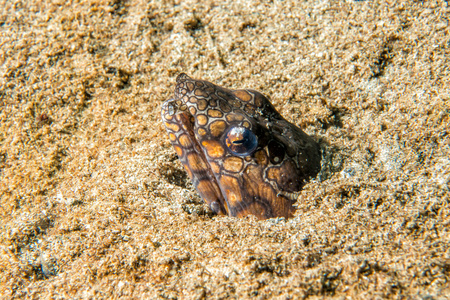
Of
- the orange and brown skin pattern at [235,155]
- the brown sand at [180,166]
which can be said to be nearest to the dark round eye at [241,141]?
the orange and brown skin pattern at [235,155]

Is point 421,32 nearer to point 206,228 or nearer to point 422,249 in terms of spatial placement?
point 422,249

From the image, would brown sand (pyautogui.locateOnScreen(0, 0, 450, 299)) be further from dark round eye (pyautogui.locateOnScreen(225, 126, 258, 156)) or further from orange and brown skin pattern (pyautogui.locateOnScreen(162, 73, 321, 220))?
dark round eye (pyautogui.locateOnScreen(225, 126, 258, 156))

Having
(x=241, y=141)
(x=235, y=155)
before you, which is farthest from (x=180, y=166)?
(x=241, y=141)

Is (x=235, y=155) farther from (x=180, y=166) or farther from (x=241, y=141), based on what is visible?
(x=180, y=166)

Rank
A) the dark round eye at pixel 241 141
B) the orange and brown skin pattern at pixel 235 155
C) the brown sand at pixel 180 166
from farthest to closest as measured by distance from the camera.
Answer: the orange and brown skin pattern at pixel 235 155, the dark round eye at pixel 241 141, the brown sand at pixel 180 166

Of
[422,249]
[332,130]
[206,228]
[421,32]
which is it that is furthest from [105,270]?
[421,32]

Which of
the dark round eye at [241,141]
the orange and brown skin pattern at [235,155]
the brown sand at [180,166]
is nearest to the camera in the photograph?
the brown sand at [180,166]

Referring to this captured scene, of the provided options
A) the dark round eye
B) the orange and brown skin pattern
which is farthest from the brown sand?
the dark round eye

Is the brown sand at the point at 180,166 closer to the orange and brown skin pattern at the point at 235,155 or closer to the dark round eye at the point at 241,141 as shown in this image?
the orange and brown skin pattern at the point at 235,155
